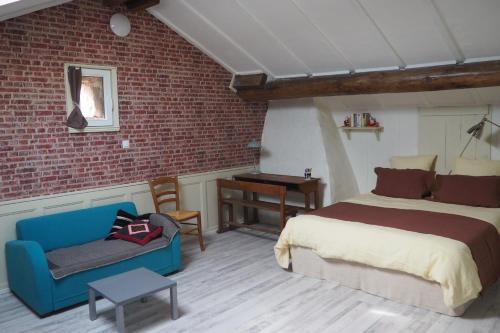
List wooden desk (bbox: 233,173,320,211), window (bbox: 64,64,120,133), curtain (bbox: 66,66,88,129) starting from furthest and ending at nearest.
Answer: wooden desk (bbox: 233,173,320,211) → window (bbox: 64,64,120,133) → curtain (bbox: 66,66,88,129)

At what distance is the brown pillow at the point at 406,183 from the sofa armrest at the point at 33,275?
3.96 meters

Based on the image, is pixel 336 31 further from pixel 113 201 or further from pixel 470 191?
pixel 113 201

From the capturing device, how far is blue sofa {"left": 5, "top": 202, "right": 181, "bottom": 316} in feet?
12.2

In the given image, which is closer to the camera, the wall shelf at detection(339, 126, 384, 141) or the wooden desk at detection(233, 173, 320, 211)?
the wooden desk at detection(233, 173, 320, 211)

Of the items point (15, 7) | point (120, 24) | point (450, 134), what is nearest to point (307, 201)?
point (450, 134)

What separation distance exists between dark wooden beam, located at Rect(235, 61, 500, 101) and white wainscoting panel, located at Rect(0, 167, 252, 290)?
4.79 ft

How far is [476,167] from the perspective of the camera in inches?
198

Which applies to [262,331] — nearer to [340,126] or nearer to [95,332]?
[95,332]

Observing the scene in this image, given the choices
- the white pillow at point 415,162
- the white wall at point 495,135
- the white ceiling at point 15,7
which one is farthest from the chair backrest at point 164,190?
the white wall at point 495,135

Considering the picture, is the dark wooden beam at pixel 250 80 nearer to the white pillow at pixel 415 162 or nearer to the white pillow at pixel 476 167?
the white pillow at pixel 415 162

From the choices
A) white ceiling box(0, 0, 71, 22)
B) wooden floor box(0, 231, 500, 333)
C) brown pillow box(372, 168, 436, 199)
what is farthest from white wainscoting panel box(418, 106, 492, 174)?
white ceiling box(0, 0, 71, 22)

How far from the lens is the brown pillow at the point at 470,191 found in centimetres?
467

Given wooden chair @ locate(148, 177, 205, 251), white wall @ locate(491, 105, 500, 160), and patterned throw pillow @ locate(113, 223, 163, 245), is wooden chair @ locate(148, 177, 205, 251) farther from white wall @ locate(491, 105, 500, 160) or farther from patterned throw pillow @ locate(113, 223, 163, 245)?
white wall @ locate(491, 105, 500, 160)

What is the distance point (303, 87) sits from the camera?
5.80 metres
